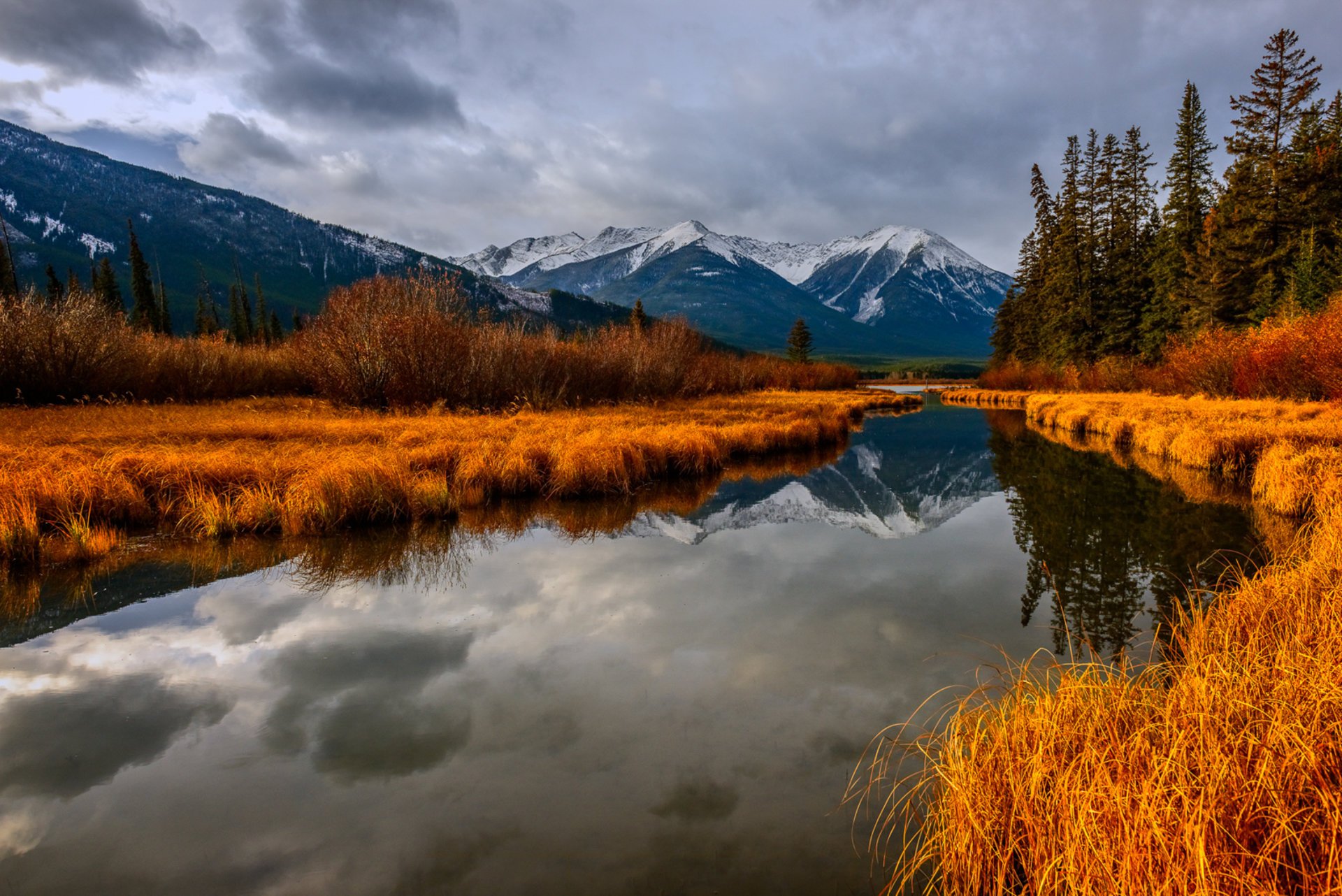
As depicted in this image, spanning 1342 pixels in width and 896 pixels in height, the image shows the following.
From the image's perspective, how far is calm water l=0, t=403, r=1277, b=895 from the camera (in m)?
3.94

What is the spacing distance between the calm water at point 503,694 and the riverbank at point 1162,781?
78 centimetres

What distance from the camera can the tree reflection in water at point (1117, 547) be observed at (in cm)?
794

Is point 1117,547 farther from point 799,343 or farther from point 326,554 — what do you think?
point 799,343

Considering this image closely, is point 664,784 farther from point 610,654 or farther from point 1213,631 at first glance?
point 1213,631

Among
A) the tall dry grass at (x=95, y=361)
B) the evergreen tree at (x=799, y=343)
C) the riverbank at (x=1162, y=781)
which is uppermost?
the evergreen tree at (x=799, y=343)

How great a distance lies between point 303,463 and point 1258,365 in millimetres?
30822

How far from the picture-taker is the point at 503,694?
5996 mm

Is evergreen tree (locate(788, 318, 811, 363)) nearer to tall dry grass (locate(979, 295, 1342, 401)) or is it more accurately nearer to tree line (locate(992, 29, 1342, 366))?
tree line (locate(992, 29, 1342, 366))

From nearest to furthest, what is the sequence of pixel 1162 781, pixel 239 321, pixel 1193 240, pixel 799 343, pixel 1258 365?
pixel 1162 781 < pixel 1258 365 < pixel 1193 240 < pixel 239 321 < pixel 799 343

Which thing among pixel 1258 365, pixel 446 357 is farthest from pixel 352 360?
pixel 1258 365

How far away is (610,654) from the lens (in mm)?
6938

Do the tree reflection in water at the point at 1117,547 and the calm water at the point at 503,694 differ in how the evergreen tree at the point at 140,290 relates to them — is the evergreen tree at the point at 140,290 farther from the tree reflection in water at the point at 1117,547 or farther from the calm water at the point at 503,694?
the tree reflection in water at the point at 1117,547

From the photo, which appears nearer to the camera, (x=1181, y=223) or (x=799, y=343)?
(x=1181, y=223)

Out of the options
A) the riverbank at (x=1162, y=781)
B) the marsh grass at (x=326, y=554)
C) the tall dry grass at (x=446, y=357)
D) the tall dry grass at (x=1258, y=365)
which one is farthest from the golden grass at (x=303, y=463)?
the tall dry grass at (x=1258, y=365)
